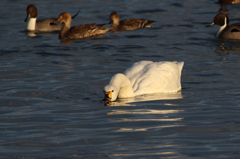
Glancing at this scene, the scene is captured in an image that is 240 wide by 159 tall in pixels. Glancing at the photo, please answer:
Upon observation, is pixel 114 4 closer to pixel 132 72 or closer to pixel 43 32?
pixel 43 32

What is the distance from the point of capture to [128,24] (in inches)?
739

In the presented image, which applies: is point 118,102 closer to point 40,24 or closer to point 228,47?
point 228,47

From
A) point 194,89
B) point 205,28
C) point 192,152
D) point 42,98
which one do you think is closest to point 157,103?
point 194,89

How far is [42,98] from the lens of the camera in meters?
9.69

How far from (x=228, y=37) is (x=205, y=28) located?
186 cm

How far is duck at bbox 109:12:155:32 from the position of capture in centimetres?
1870

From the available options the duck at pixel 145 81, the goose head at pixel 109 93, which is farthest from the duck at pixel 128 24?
Answer: the goose head at pixel 109 93

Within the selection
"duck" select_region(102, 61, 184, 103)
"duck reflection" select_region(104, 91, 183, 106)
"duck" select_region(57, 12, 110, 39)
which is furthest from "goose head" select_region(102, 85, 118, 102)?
"duck" select_region(57, 12, 110, 39)

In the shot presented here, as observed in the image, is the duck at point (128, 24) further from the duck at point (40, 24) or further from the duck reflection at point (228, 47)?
the duck reflection at point (228, 47)

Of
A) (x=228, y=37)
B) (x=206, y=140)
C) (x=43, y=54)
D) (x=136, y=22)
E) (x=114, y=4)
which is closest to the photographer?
(x=206, y=140)

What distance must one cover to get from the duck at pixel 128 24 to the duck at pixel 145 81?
7900mm

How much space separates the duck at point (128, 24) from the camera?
18703 mm

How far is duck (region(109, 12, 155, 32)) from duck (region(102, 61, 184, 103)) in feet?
25.9

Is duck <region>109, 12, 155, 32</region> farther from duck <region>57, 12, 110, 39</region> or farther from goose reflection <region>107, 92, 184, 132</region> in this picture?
goose reflection <region>107, 92, 184, 132</region>
